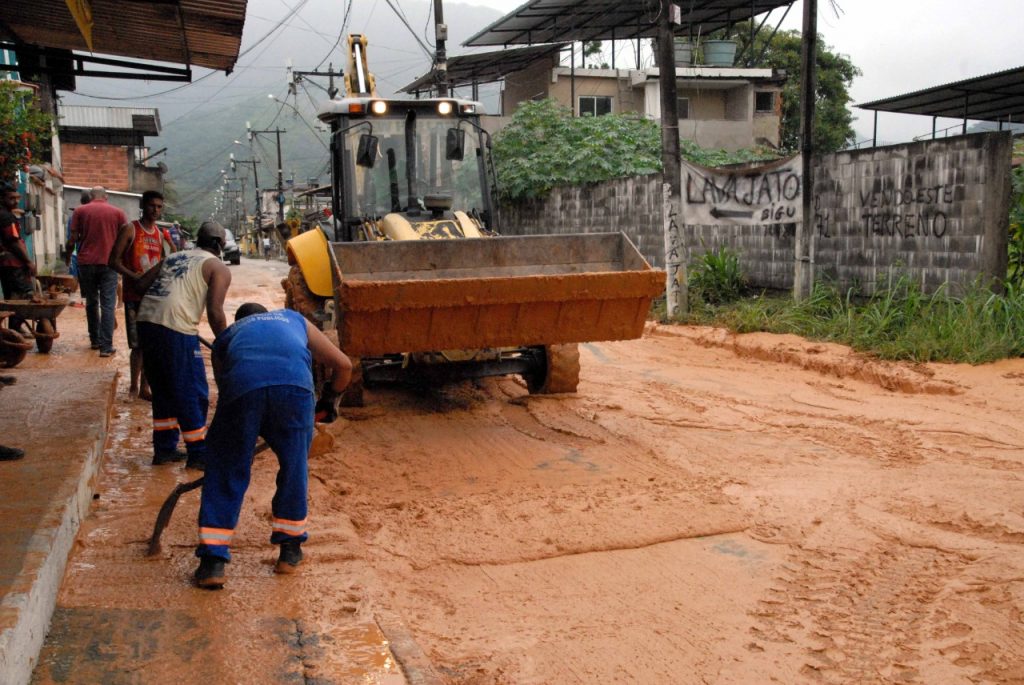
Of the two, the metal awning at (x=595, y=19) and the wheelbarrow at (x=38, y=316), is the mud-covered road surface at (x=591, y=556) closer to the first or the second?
the wheelbarrow at (x=38, y=316)

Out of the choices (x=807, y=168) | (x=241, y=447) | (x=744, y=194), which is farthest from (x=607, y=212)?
(x=241, y=447)

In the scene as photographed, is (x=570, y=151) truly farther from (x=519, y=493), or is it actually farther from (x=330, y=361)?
(x=330, y=361)

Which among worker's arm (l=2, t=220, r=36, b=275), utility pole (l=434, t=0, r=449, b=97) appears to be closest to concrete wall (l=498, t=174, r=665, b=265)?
utility pole (l=434, t=0, r=449, b=97)

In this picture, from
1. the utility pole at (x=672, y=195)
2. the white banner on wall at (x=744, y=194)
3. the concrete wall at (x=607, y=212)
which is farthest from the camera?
the concrete wall at (x=607, y=212)

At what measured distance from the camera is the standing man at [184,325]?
6.38m

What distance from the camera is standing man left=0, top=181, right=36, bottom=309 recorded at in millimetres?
10492

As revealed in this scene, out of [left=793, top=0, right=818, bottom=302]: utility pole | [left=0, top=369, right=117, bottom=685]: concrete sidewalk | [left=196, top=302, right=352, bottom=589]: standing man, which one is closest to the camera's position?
[left=0, top=369, right=117, bottom=685]: concrete sidewalk

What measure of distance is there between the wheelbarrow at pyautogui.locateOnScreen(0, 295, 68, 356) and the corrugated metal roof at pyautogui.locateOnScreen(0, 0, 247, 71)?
2.57 metres

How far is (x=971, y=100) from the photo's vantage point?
1764cm

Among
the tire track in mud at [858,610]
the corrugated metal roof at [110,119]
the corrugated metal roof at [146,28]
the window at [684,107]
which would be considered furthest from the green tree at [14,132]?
the corrugated metal roof at [110,119]

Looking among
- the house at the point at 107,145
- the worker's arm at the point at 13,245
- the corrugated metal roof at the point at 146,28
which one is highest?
the house at the point at 107,145

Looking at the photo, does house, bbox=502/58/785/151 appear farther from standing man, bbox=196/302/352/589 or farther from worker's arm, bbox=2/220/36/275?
standing man, bbox=196/302/352/589

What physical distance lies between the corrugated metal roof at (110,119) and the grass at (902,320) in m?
34.9

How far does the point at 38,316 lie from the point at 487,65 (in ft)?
74.1
